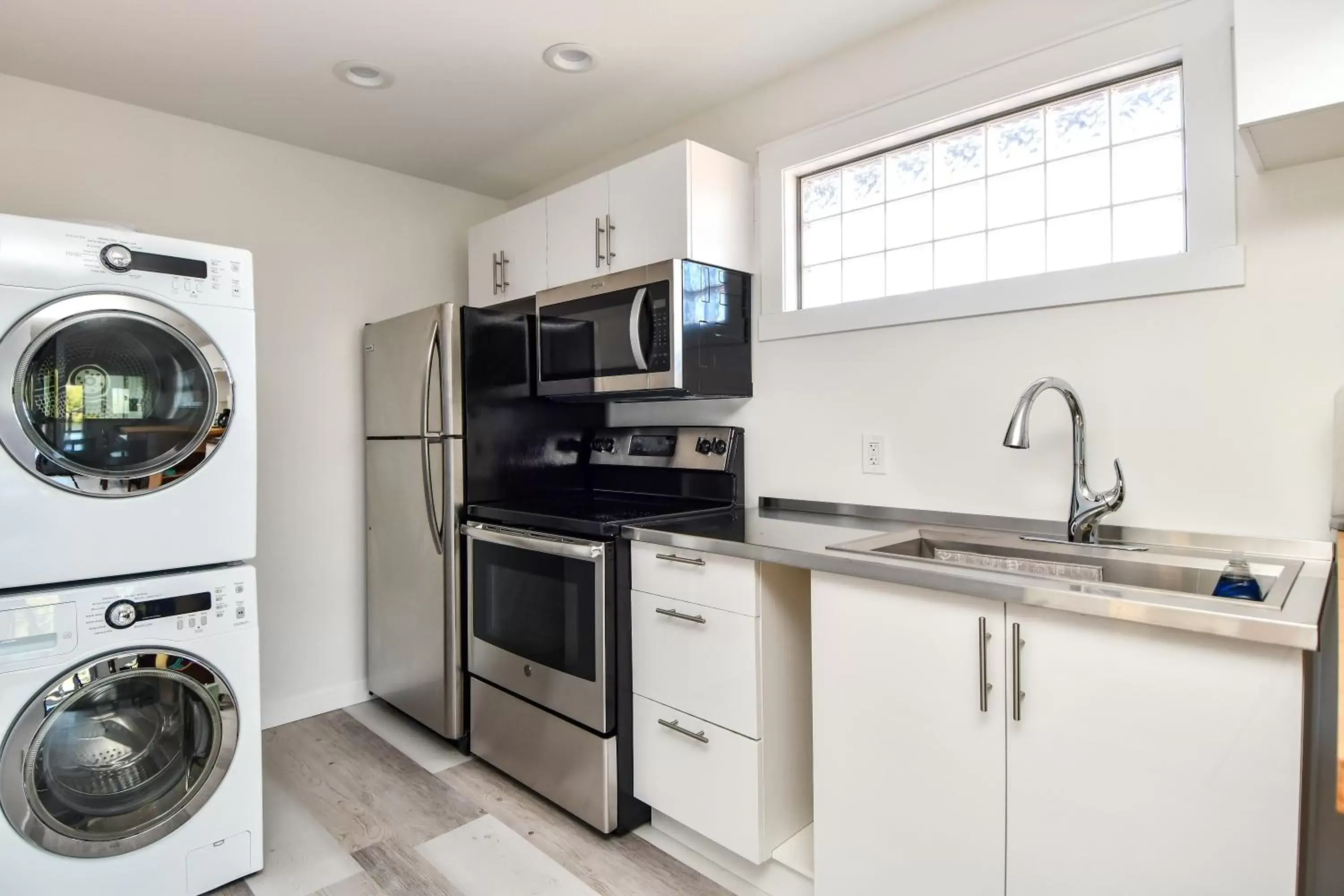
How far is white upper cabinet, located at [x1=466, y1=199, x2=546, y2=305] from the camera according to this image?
9.23ft

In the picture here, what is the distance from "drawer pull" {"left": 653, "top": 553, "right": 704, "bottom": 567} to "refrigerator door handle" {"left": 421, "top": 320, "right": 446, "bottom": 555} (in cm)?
105

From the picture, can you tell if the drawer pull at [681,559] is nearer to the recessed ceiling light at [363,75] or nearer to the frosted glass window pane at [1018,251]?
the frosted glass window pane at [1018,251]

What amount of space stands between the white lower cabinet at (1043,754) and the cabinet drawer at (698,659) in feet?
0.63

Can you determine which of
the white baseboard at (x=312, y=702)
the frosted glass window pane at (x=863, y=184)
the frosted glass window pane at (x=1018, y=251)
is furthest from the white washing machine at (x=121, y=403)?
the frosted glass window pane at (x=1018, y=251)

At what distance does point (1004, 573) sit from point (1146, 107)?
49.5 inches

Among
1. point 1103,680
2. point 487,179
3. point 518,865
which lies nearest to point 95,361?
point 518,865

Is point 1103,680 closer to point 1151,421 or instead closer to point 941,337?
point 1151,421

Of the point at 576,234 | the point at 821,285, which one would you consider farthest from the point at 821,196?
the point at 576,234

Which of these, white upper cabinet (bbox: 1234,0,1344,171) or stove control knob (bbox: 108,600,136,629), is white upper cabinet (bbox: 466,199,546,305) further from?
white upper cabinet (bbox: 1234,0,1344,171)

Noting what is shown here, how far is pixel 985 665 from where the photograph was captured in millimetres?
1309

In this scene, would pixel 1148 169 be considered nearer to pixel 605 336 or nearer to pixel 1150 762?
pixel 1150 762

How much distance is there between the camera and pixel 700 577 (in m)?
1.83

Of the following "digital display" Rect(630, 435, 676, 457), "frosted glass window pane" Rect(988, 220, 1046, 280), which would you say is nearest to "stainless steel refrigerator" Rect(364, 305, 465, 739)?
"digital display" Rect(630, 435, 676, 457)

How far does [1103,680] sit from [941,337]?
1.08 m
